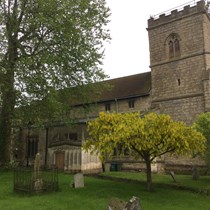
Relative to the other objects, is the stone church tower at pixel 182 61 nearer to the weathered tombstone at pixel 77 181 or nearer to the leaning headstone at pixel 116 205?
the weathered tombstone at pixel 77 181

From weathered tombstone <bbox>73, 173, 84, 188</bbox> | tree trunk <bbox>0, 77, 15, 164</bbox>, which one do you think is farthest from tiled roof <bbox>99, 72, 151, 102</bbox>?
weathered tombstone <bbox>73, 173, 84, 188</bbox>

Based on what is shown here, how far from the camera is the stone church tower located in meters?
27.1

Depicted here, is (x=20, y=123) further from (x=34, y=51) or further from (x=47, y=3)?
(x=47, y=3)

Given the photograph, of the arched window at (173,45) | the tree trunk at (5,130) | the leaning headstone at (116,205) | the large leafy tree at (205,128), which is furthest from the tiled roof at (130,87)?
the leaning headstone at (116,205)

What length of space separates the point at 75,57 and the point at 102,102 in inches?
347

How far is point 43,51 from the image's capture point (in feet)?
82.7

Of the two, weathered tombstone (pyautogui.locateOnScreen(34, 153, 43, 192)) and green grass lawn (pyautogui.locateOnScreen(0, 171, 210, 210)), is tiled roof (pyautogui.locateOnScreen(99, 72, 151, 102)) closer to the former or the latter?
green grass lawn (pyautogui.locateOnScreen(0, 171, 210, 210))

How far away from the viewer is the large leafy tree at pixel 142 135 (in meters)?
15.0

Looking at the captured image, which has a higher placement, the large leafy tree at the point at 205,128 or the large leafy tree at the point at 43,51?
the large leafy tree at the point at 43,51

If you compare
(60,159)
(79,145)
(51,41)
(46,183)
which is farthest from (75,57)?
(46,183)

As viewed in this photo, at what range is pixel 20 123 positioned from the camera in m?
27.0

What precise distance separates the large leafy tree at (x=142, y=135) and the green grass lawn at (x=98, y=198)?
2269mm

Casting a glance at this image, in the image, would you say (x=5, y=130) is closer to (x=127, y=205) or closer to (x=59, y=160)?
(x=59, y=160)

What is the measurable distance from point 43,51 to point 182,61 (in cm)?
1357
